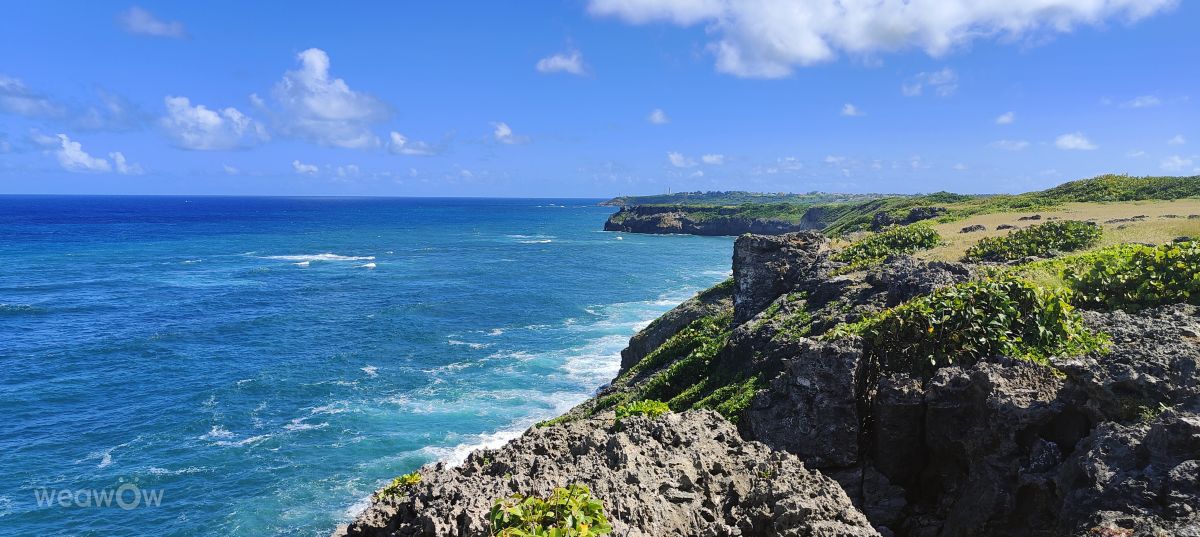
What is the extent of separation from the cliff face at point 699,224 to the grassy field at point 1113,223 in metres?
111

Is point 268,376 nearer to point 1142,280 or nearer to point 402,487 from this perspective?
point 402,487

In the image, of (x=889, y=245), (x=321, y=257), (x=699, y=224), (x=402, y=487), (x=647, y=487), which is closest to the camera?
(x=647, y=487)

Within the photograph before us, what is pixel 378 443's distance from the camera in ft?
106

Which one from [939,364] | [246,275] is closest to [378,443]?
[939,364]

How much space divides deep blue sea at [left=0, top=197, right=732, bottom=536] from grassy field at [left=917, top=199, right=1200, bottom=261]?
25.1 m

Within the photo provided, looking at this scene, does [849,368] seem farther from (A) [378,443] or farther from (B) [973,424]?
(A) [378,443]

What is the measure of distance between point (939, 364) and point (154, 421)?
38.5m

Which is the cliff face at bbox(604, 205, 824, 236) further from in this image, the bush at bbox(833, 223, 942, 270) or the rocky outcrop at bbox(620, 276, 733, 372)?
the rocky outcrop at bbox(620, 276, 733, 372)

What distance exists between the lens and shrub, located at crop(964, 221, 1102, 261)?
3008 cm

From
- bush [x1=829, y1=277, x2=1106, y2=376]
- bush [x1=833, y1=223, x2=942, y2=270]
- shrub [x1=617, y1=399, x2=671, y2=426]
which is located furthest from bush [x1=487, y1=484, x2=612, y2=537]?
bush [x1=833, y1=223, x2=942, y2=270]

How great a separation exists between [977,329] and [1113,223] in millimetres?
32610

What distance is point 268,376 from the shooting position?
4203 cm

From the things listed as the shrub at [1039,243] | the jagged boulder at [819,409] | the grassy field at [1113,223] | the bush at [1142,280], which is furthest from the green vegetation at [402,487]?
the grassy field at [1113,223]

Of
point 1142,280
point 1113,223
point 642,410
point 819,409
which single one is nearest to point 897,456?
point 819,409
